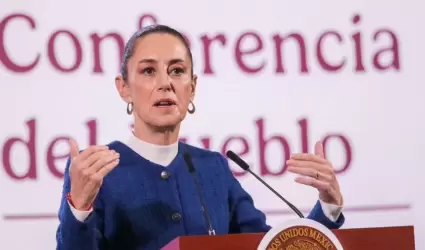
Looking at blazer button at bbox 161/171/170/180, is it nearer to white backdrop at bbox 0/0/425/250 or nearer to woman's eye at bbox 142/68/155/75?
woman's eye at bbox 142/68/155/75

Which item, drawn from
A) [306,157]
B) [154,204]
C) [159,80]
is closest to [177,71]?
[159,80]

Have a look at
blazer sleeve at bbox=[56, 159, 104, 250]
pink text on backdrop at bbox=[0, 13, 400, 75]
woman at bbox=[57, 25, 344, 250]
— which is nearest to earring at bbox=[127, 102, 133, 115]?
woman at bbox=[57, 25, 344, 250]

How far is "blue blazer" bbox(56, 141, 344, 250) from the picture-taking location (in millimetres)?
1697

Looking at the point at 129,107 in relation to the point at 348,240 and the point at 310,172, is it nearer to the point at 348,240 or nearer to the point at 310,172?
the point at 310,172

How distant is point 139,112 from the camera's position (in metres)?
1.82

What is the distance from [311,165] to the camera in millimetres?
1583

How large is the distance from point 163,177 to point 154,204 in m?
0.08

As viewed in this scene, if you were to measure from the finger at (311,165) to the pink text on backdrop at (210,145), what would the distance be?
798mm

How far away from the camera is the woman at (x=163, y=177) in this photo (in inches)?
66.7

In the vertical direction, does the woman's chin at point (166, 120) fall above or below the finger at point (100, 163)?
above

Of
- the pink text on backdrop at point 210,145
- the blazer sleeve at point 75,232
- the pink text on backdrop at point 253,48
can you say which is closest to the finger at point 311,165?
the blazer sleeve at point 75,232

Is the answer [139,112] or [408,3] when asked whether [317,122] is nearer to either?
[408,3]

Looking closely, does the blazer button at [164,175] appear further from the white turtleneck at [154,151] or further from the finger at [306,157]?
the finger at [306,157]

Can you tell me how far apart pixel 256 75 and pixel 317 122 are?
240 millimetres
